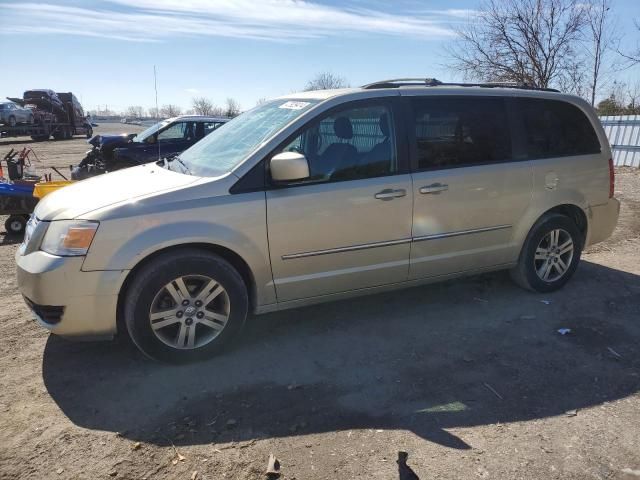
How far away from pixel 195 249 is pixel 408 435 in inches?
72.6

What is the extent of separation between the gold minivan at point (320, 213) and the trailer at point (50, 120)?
3216 cm

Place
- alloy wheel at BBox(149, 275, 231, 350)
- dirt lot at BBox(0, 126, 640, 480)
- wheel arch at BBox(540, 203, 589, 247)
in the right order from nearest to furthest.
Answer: dirt lot at BBox(0, 126, 640, 480)
alloy wheel at BBox(149, 275, 231, 350)
wheel arch at BBox(540, 203, 589, 247)

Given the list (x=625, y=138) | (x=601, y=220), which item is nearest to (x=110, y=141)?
(x=601, y=220)

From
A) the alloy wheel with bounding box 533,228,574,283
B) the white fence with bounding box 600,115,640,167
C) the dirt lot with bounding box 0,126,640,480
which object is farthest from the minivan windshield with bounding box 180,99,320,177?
the white fence with bounding box 600,115,640,167

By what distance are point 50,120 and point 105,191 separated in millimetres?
34480

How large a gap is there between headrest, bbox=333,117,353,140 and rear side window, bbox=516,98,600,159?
177 cm

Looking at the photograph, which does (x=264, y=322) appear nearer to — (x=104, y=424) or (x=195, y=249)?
(x=195, y=249)

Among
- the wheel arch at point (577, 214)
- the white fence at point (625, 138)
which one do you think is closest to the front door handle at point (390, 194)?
the wheel arch at point (577, 214)

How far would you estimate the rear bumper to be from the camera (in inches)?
200

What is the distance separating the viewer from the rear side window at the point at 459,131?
4.20 m

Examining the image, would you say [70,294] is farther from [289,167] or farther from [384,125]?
[384,125]

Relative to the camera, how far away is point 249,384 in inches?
133

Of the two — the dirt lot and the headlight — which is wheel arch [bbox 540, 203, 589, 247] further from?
the headlight

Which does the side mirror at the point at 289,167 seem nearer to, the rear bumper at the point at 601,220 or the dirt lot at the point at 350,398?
the dirt lot at the point at 350,398
